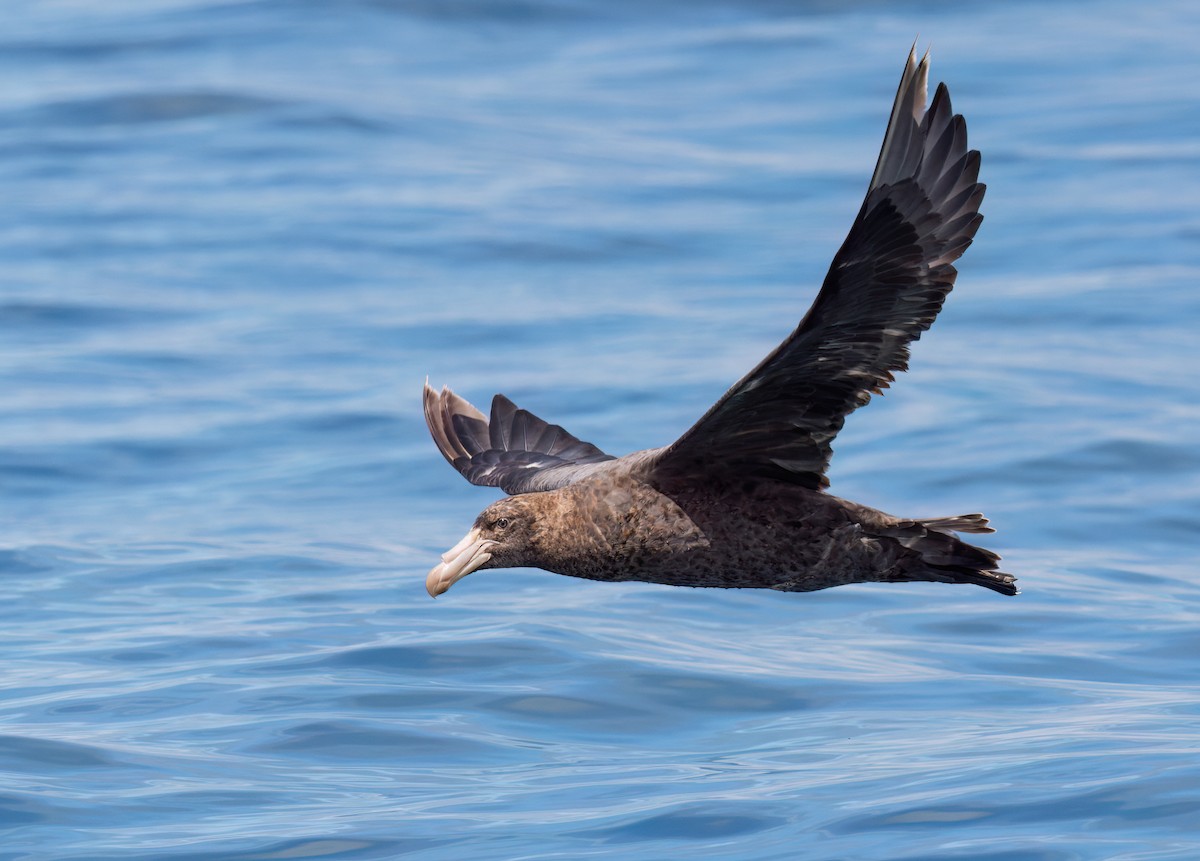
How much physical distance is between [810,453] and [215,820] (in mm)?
4620

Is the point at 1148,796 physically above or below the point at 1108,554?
below

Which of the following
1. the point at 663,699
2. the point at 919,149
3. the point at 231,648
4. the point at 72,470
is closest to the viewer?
the point at 919,149

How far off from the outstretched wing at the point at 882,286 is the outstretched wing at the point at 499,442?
239 cm

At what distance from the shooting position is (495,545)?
9.55m

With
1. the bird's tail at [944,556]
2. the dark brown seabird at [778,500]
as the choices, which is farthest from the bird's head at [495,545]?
the bird's tail at [944,556]

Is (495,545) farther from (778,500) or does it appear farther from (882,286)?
(882,286)

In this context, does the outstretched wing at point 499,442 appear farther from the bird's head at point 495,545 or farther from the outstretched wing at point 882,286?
the outstretched wing at point 882,286

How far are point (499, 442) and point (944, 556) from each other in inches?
147

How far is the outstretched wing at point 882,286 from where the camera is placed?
7984 millimetres

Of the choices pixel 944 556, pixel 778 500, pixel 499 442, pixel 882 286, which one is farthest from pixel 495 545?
pixel 499 442

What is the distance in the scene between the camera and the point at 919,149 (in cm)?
800

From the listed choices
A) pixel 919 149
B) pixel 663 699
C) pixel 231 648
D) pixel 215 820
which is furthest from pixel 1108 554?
pixel 919 149

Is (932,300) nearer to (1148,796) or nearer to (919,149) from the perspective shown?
(919,149)

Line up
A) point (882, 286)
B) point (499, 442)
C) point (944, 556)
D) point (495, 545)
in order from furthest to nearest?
point (499, 442)
point (495, 545)
point (944, 556)
point (882, 286)
